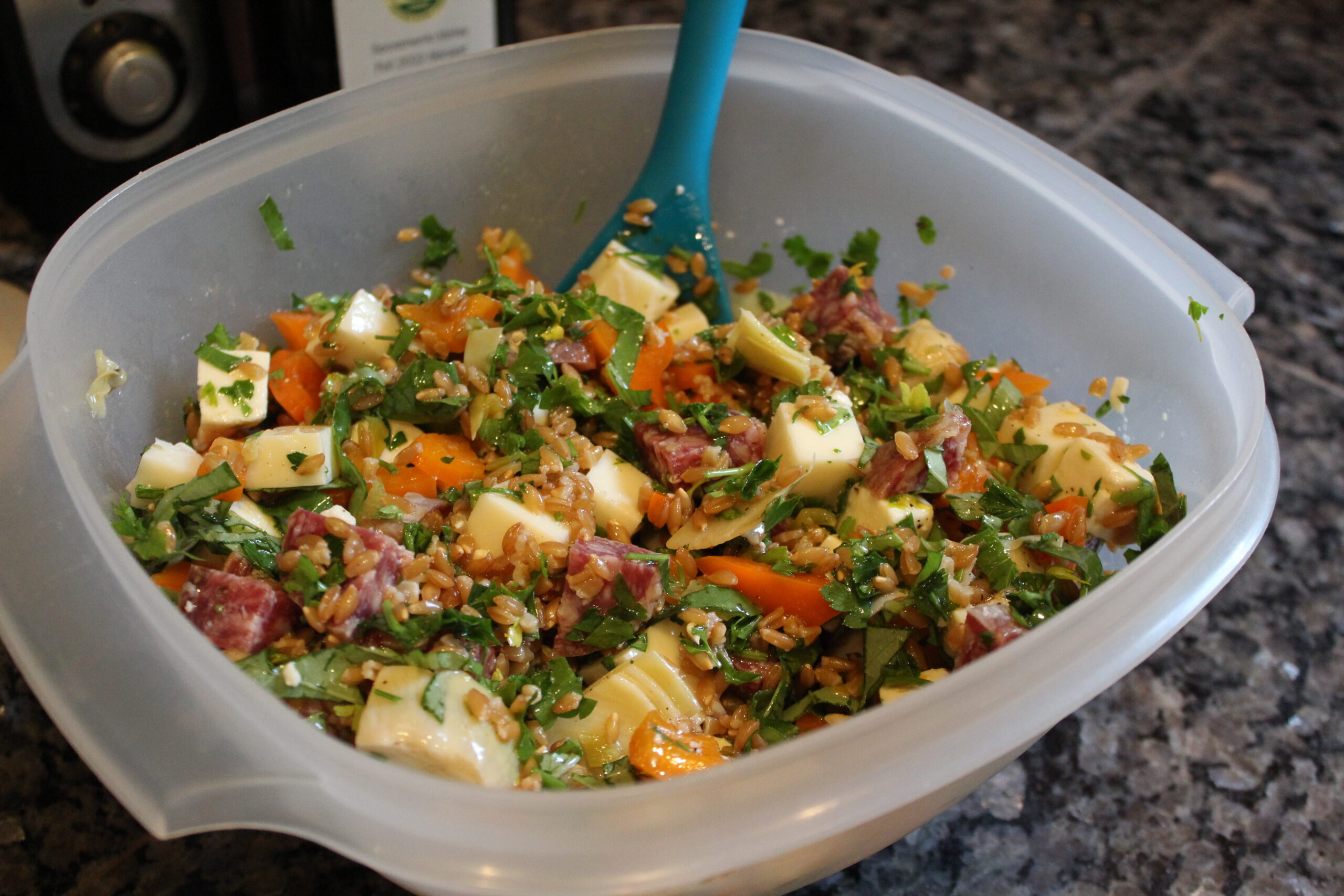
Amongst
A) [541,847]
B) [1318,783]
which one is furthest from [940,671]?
[1318,783]

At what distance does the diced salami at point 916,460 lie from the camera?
4.14 ft

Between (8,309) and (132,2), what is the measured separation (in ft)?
1.65

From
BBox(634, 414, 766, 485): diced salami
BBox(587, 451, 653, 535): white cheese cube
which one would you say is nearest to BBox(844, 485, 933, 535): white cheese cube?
BBox(634, 414, 766, 485): diced salami

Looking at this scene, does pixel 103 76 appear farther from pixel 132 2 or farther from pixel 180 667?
pixel 180 667

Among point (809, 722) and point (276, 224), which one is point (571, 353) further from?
point (809, 722)

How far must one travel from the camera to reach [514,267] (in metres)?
1.61

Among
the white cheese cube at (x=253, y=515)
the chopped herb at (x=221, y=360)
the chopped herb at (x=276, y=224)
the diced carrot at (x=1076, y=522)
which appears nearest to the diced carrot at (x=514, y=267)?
the chopped herb at (x=276, y=224)

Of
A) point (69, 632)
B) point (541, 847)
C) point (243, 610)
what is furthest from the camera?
point (243, 610)

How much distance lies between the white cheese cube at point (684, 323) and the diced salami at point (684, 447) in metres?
0.23

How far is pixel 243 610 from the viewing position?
1.06 meters

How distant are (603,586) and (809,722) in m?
0.29

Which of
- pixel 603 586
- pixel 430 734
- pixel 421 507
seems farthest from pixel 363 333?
pixel 430 734

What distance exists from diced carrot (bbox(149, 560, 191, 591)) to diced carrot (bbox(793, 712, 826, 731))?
0.69 meters

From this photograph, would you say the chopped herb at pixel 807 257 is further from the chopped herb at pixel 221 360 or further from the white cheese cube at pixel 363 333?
the chopped herb at pixel 221 360
